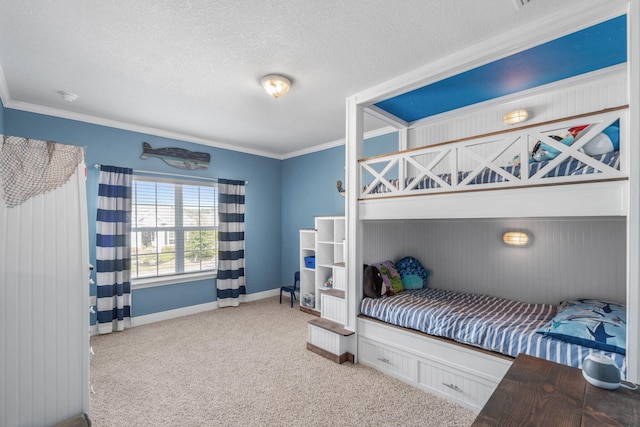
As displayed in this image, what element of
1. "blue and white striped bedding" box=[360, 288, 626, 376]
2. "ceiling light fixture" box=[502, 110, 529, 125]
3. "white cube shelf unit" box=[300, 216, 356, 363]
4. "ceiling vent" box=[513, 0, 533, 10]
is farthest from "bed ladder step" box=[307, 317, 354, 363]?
"ceiling vent" box=[513, 0, 533, 10]

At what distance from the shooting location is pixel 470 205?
2252 millimetres

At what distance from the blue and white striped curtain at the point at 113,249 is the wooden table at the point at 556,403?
407 centimetres

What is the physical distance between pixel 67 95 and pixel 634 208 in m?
4.50

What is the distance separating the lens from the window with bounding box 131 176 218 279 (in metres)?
4.05

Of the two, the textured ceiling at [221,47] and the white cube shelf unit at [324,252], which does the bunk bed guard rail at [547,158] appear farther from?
the white cube shelf unit at [324,252]

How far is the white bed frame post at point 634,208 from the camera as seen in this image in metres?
1.59

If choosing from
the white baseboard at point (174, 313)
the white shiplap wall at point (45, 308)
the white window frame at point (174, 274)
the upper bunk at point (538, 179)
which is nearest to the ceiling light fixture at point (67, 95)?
the white window frame at point (174, 274)

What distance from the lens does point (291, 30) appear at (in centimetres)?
200

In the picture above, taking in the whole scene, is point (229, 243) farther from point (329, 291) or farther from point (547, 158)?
point (547, 158)

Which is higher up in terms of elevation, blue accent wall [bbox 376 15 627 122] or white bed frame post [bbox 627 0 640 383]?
blue accent wall [bbox 376 15 627 122]

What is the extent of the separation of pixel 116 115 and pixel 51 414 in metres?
3.25

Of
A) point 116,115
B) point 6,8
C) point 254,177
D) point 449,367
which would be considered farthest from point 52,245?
point 254,177

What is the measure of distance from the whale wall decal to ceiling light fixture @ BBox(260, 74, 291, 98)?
2225mm

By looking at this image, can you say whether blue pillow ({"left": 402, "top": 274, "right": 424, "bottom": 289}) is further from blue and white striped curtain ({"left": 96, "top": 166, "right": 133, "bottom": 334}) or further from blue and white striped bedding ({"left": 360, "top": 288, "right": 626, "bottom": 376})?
blue and white striped curtain ({"left": 96, "top": 166, "right": 133, "bottom": 334})
